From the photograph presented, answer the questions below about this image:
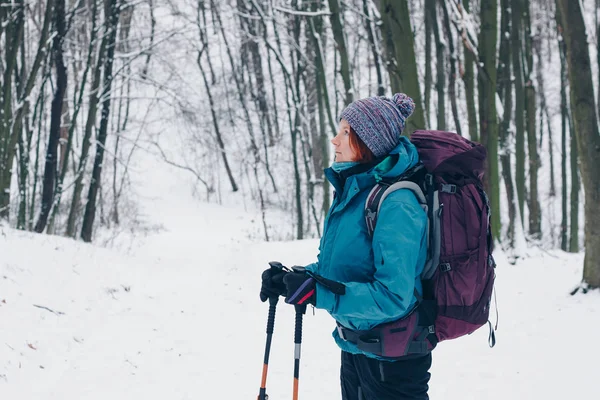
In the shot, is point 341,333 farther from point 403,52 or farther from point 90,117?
point 90,117

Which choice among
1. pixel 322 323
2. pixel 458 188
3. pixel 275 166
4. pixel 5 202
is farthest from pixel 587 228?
pixel 275 166

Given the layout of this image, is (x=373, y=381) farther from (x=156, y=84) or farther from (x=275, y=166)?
(x=275, y=166)

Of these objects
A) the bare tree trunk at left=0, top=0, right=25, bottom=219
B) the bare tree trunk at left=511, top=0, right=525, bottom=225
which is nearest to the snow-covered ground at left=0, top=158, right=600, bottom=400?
the bare tree trunk at left=0, top=0, right=25, bottom=219

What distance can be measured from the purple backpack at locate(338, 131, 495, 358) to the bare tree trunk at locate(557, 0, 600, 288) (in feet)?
16.8

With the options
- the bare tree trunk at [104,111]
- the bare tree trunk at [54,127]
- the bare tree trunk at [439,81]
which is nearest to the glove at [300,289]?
the bare tree trunk at [54,127]

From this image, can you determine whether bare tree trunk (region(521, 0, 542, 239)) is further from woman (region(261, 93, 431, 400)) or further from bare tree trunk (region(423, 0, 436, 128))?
woman (region(261, 93, 431, 400))

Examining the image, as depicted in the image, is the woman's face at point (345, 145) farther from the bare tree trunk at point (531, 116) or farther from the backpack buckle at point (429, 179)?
the bare tree trunk at point (531, 116)

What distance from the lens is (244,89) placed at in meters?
26.4

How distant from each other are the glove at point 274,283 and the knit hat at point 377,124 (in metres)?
0.68

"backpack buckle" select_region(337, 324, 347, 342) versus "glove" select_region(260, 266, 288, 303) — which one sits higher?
"glove" select_region(260, 266, 288, 303)

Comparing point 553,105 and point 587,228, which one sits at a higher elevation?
point 553,105

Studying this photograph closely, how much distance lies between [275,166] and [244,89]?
4001mm

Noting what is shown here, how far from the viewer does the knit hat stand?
95.2 inches

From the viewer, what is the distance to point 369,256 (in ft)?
7.55
